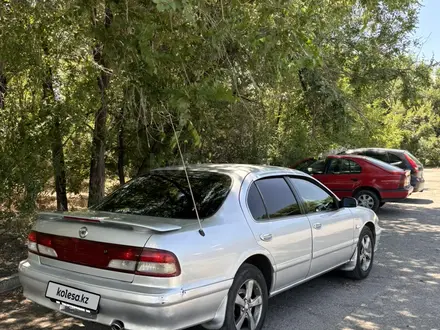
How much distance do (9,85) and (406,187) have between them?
30.6 ft

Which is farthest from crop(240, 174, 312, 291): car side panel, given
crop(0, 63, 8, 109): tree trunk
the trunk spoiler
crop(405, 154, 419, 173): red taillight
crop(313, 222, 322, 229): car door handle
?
crop(405, 154, 419, 173): red taillight

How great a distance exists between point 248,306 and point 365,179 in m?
8.24

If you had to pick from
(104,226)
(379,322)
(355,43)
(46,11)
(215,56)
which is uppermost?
(355,43)

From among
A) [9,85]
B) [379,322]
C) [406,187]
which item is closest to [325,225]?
[379,322]

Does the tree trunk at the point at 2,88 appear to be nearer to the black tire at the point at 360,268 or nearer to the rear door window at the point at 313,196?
the rear door window at the point at 313,196

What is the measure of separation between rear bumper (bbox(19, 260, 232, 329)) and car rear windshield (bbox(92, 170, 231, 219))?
2.39 ft

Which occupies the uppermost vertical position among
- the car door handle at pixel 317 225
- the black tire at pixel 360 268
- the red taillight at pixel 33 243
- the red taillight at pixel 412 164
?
the red taillight at pixel 412 164

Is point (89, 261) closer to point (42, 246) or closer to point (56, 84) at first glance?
point (42, 246)

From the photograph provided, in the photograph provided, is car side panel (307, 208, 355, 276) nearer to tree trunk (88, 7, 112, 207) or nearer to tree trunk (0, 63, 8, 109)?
tree trunk (88, 7, 112, 207)

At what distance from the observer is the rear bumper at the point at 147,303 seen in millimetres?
3055

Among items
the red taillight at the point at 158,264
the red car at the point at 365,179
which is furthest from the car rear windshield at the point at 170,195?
the red car at the point at 365,179

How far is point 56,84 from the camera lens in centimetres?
646

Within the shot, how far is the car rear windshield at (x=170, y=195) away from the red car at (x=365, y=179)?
25.5ft

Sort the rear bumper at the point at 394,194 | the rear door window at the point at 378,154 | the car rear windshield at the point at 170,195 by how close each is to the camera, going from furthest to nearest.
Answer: the rear door window at the point at 378,154
the rear bumper at the point at 394,194
the car rear windshield at the point at 170,195
